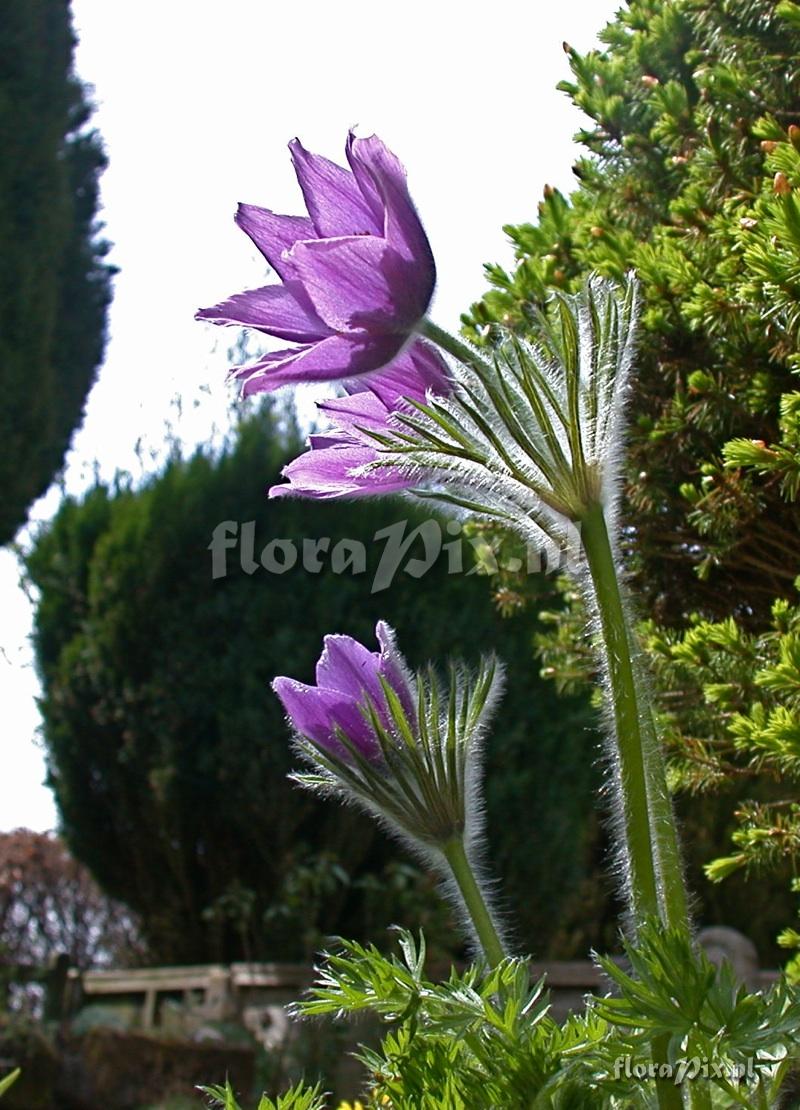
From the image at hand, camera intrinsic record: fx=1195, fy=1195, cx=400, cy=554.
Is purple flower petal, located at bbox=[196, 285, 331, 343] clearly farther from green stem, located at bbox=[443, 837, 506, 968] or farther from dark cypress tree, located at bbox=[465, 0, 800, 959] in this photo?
dark cypress tree, located at bbox=[465, 0, 800, 959]

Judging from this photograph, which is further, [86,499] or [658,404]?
[86,499]

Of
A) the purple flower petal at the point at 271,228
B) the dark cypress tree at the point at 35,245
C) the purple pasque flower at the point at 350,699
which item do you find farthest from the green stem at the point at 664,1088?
the dark cypress tree at the point at 35,245

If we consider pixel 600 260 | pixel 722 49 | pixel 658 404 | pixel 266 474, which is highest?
pixel 266 474

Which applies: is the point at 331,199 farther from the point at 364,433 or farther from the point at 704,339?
the point at 704,339

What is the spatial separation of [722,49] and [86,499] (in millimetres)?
5530

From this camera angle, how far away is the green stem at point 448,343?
Answer: 1.05 m

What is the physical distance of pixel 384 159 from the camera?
1.08 meters

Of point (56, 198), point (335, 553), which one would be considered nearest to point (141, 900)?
point (335, 553)

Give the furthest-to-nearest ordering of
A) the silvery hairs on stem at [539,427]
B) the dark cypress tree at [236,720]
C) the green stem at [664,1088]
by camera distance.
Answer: the dark cypress tree at [236,720] → the silvery hairs on stem at [539,427] → the green stem at [664,1088]

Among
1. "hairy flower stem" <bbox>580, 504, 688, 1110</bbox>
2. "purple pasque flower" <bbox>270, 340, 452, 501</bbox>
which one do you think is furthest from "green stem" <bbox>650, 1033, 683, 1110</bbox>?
"purple pasque flower" <bbox>270, 340, 452, 501</bbox>

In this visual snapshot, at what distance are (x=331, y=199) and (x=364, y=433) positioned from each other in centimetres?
22

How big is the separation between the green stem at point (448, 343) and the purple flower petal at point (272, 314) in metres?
0.09

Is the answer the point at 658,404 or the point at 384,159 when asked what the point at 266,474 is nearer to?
the point at 658,404

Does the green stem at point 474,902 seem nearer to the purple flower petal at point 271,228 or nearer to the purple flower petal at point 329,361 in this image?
the purple flower petal at point 329,361
